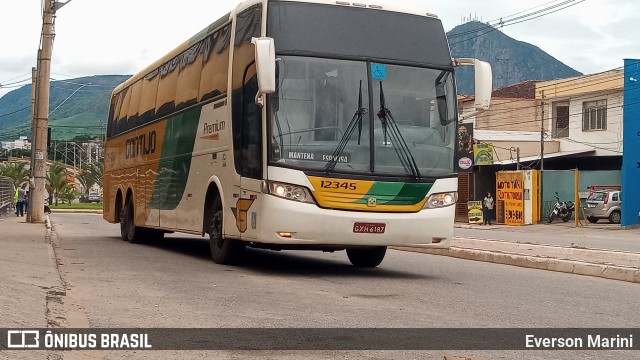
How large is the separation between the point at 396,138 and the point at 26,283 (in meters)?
5.01

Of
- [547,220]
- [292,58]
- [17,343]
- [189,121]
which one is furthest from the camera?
[547,220]

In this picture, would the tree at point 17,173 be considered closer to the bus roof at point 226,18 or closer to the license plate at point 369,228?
the bus roof at point 226,18

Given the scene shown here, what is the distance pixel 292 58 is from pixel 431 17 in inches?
91.6

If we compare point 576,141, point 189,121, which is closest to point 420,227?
point 189,121

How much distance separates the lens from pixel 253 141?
12172 mm

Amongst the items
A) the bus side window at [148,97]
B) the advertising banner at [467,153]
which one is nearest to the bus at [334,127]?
the bus side window at [148,97]

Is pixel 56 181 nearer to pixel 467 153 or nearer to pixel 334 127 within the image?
pixel 467 153

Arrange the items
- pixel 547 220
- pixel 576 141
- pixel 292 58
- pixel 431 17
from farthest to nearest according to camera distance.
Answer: pixel 576 141
pixel 547 220
pixel 431 17
pixel 292 58

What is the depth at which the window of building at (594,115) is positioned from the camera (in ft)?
163

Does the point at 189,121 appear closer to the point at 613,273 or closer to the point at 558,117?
the point at 613,273

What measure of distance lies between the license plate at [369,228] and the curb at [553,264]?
3669mm

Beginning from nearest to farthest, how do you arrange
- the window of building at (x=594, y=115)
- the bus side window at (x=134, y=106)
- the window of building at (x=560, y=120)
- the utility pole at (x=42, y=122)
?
the bus side window at (x=134, y=106) → the utility pole at (x=42, y=122) → the window of building at (x=594, y=115) → the window of building at (x=560, y=120)

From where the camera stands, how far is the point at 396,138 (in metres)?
12.1

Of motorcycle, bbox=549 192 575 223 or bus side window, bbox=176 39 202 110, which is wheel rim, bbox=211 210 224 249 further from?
motorcycle, bbox=549 192 575 223
